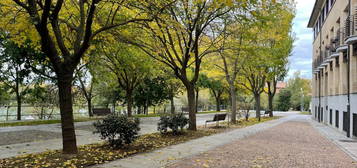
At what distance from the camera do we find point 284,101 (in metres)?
65.3

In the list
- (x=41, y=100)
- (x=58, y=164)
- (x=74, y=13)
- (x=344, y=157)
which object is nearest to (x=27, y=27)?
(x=74, y=13)

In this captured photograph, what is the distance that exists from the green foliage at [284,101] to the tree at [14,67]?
5599cm

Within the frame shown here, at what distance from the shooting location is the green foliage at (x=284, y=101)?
6506cm

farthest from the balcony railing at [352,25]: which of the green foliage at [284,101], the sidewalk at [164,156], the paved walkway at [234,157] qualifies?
the green foliage at [284,101]

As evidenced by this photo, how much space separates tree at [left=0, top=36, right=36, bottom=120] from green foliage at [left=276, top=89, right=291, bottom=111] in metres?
56.0

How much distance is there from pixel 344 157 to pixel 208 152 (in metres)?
4.48

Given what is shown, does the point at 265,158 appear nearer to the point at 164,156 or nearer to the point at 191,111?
the point at 164,156

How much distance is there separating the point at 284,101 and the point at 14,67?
58116 millimetres

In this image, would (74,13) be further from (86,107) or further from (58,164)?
(86,107)

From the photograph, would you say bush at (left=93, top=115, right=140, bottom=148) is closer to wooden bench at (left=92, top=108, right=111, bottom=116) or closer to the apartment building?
the apartment building

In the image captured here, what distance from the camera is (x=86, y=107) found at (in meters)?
29.8

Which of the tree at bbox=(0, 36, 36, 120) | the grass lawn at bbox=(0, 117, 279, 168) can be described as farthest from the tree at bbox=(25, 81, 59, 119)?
the grass lawn at bbox=(0, 117, 279, 168)

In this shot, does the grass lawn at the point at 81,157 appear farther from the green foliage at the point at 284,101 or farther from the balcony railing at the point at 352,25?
the green foliage at the point at 284,101

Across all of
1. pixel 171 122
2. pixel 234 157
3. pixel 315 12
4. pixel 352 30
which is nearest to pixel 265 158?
pixel 234 157
